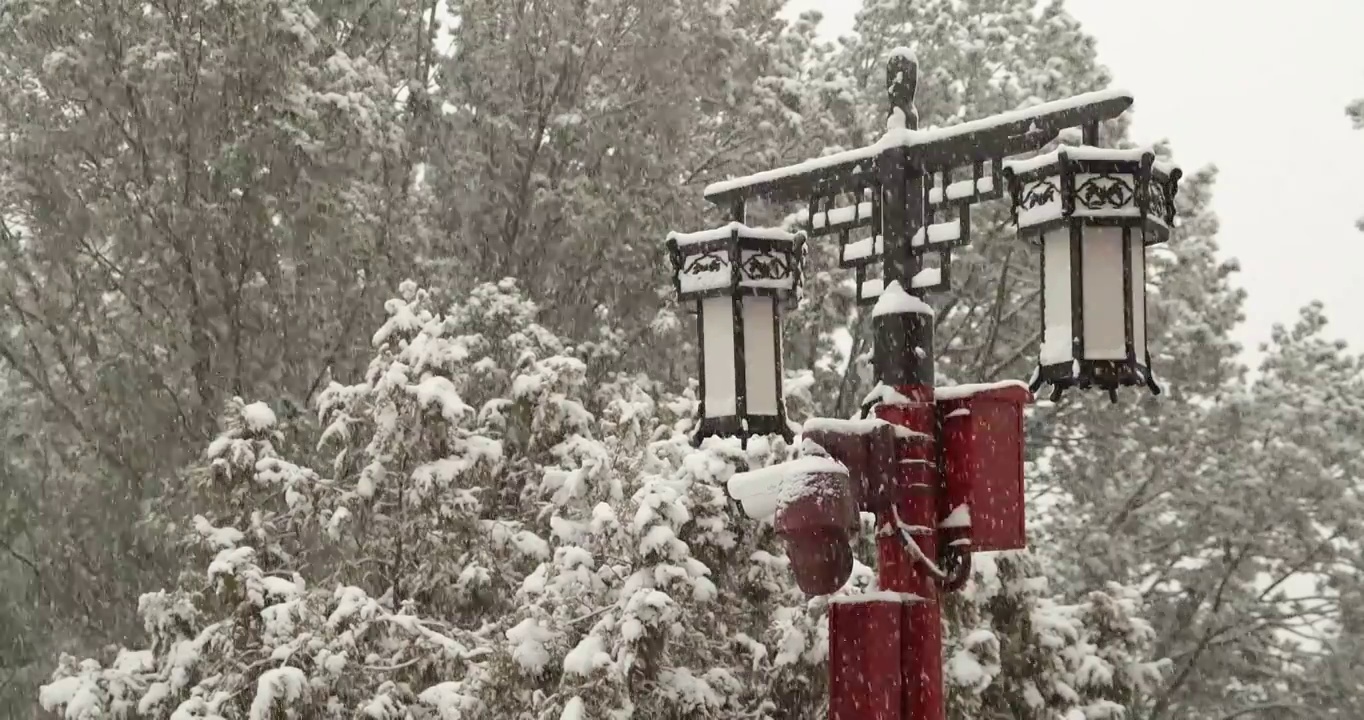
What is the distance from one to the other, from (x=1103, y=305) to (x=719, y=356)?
103 centimetres

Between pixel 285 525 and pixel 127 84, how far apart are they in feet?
18.8

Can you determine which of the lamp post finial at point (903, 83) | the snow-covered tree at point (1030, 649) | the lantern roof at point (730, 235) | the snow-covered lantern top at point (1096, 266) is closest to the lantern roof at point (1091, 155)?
the snow-covered lantern top at point (1096, 266)

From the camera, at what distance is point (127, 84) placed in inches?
522

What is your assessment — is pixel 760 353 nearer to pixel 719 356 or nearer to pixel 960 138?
pixel 719 356

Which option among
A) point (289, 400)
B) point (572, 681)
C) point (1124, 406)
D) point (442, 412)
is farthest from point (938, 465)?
point (1124, 406)

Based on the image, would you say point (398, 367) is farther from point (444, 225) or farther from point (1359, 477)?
point (1359, 477)

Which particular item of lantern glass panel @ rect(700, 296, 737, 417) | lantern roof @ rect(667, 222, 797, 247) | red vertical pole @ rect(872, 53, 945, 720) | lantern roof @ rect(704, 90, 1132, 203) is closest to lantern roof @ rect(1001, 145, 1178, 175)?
lantern roof @ rect(704, 90, 1132, 203)

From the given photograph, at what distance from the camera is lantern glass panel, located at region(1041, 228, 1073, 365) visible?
10.6 feet

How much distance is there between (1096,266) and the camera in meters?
3.24

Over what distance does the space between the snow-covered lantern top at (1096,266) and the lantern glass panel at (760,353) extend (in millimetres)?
779

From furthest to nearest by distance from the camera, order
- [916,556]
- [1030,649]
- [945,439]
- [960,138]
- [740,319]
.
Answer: [1030,649]
[740,319]
[960,138]
[945,439]
[916,556]

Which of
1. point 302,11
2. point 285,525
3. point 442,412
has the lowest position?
point 285,525

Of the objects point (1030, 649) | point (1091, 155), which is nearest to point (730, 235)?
point (1091, 155)

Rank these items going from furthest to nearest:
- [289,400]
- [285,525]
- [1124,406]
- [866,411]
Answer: [1124,406] → [289,400] → [285,525] → [866,411]
